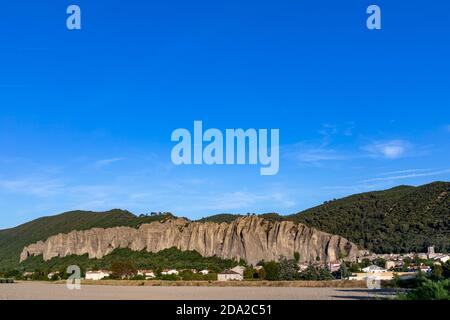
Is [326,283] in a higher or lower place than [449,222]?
lower

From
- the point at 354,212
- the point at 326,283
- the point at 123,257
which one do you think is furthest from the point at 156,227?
the point at 326,283

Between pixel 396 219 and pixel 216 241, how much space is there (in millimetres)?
40980

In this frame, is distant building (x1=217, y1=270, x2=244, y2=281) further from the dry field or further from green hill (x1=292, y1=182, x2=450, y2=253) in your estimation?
green hill (x1=292, y1=182, x2=450, y2=253)

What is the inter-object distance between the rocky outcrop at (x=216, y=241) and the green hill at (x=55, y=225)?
8557mm

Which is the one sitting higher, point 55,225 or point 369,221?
point 55,225

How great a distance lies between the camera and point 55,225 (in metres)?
163

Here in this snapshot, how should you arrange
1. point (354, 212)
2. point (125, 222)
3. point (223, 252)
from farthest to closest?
1. point (125, 222)
2. point (354, 212)
3. point (223, 252)

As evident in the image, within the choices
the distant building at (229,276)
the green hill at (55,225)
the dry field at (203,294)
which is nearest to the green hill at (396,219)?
the distant building at (229,276)

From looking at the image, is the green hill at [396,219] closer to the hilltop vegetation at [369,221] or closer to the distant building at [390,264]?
the hilltop vegetation at [369,221]

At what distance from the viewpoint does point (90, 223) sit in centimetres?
15412

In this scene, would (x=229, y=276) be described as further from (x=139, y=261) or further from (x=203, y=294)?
(x=139, y=261)

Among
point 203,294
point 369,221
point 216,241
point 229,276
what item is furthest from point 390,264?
point 203,294
